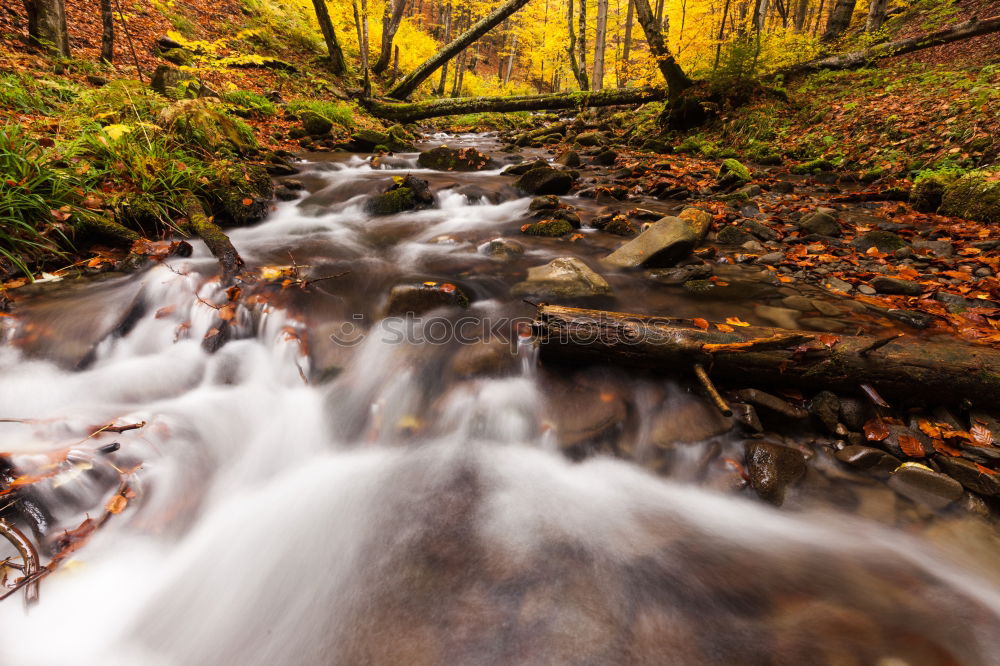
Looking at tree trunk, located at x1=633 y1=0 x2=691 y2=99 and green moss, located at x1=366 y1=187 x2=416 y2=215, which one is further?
tree trunk, located at x1=633 y1=0 x2=691 y2=99

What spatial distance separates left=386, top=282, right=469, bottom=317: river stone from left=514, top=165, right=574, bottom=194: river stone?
4.15m

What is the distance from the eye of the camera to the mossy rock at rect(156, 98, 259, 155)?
204 inches

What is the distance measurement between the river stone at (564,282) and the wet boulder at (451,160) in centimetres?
563

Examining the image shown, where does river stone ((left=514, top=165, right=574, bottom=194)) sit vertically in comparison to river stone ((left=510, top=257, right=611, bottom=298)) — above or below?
above

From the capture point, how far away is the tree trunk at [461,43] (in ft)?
32.6

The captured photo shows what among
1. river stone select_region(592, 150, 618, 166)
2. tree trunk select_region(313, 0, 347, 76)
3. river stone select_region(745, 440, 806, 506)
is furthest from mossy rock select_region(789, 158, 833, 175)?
tree trunk select_region(313, 0, 347, 76)

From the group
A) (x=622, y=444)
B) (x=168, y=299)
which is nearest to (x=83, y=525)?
(x=168, y=299)

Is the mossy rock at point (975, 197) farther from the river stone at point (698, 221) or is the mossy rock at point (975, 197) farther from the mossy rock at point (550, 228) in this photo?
the mossy rock at point (550, 228)

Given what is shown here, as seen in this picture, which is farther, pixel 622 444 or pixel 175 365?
pixel 175 365

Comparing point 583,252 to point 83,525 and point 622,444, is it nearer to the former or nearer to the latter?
point 622,444

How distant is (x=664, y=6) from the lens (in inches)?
905

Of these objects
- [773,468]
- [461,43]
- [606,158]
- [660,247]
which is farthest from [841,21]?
[773,468]

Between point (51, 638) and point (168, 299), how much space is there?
2681 mm

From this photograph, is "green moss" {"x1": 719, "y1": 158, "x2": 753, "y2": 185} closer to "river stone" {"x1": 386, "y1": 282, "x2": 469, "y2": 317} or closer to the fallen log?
the fallen log
